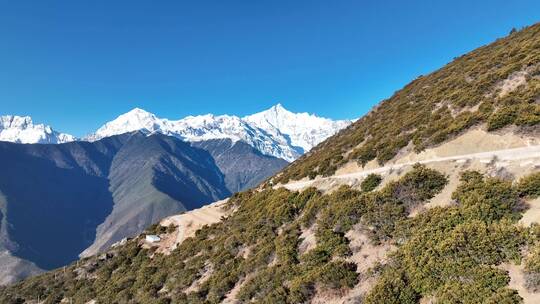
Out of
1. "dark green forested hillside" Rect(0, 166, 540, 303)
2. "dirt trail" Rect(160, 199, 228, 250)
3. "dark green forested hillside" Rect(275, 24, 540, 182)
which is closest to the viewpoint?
"dark green forested hillside" Rect(0, 166, 540, 303)

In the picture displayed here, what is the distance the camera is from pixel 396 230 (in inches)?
790

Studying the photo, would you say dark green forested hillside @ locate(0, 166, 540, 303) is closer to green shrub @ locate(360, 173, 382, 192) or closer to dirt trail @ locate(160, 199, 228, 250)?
green shrub @ locate(360, 173, 382, 192)

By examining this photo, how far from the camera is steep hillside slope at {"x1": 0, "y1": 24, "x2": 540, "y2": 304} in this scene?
1536 centimetres

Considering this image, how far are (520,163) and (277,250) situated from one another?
16019 mm

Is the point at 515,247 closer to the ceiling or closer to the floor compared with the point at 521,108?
closer to the floor

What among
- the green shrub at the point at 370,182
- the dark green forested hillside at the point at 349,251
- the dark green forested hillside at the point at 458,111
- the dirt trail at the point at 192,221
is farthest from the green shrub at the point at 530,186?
the dirt trail at the point at 192,221

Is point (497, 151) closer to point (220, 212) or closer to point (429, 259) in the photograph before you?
point (429, 259)

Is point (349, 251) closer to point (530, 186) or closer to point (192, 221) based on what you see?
point (530, 186)

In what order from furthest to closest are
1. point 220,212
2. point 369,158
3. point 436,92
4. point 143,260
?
point 220,212 < point 436,92 < point 143,260 < point 369,158

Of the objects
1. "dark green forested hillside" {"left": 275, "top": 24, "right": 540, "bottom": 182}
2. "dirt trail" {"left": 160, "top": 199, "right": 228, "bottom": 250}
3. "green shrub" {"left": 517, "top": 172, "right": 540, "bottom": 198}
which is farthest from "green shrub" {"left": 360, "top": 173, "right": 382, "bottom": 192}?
"dirt trail" {"left": 160, "top": 199, "right": 228, "bottom": 250}

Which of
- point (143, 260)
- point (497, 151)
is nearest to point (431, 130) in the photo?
point (497, 151)

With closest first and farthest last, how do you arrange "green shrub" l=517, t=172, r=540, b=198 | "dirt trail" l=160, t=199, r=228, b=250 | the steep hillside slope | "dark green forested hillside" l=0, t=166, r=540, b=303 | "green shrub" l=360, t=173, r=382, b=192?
1. "dark green forested hillside" l=0, t=166, r=540, b=303
2. the steep hillside slope
3. "green shrub" l=517, t=172, r=540, b=198
4. "green shrub" l=360, t=173, r=382, b=192
5. "dirt trail" l=160, t=199, r=228, b=250

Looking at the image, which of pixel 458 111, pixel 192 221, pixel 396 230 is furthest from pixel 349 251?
pixel 192 221

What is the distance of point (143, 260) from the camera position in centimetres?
4294
